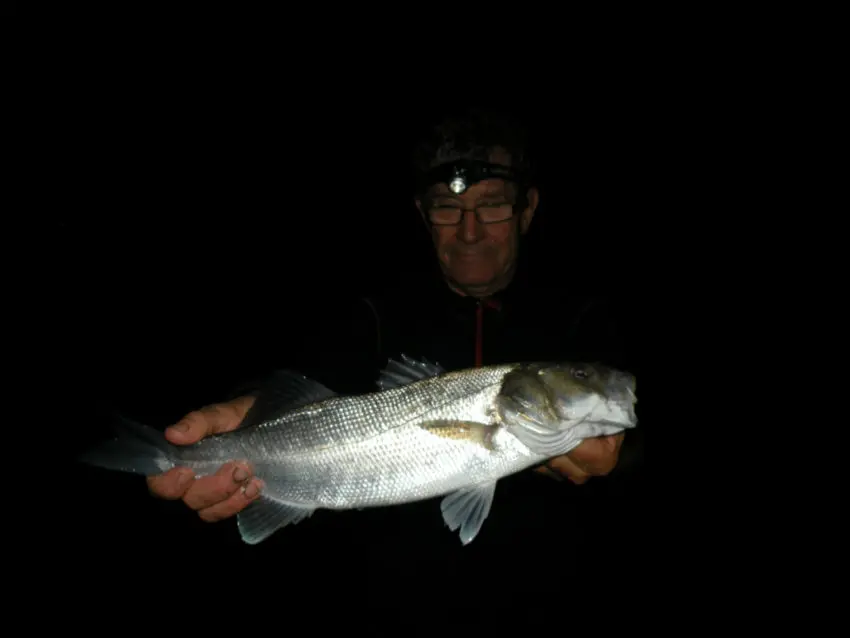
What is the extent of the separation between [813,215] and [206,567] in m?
11.0

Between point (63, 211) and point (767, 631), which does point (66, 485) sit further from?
point (767, 631)

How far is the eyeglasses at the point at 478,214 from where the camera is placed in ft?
6.20

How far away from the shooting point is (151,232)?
29.5ft

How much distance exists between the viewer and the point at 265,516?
163 cm

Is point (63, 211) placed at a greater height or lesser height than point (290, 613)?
greater

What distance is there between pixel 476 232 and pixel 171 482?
1.43 meters

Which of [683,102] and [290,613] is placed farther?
[683,102]

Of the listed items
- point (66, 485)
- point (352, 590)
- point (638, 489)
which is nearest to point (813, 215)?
point (638, 489)

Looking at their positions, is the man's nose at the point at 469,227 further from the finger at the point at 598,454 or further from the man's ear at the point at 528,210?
the finger at the point at 598,454

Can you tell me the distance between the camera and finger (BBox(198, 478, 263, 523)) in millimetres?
1609

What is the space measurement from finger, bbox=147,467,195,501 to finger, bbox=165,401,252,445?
0.10 metres

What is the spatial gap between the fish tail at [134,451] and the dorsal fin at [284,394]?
0.26m

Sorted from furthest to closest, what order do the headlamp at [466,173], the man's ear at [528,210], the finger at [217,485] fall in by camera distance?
the man's ear at [528,210] → the headlamp at [466,173] → the finger at [217,485]

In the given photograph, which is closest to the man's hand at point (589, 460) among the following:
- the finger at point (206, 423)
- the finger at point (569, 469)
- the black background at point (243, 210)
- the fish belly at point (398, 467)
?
the finger at point (569, 469)
